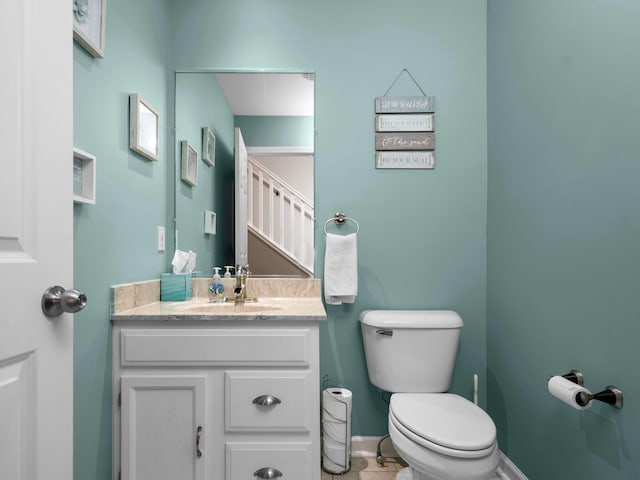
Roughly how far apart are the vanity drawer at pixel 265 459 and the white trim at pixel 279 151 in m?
1.31

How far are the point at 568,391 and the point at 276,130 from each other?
5.27ft

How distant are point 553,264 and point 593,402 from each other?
1.53 feet

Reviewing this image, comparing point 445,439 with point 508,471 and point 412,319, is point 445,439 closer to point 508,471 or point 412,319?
point 412,319

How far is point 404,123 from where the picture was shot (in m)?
1.90

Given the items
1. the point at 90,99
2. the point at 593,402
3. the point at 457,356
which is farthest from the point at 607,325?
the point at 90,99

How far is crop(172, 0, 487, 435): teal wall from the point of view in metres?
1.90

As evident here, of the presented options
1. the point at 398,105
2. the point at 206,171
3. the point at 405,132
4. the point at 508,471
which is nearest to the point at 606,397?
the point at 508,471

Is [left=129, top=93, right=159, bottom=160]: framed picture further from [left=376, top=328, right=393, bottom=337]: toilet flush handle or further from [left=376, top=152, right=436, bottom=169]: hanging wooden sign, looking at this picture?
[left=376, top=328, right=393, bottom=337]: toilet flush handle

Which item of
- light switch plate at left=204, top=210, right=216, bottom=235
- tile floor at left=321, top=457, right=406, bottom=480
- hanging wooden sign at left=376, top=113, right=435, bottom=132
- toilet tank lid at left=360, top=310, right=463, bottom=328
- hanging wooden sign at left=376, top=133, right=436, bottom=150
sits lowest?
tile floor at left=321, top=457, right=406, bottom=480

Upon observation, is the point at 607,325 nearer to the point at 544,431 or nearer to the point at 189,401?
the point at 544,431

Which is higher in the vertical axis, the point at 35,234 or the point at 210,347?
the point at 35,234

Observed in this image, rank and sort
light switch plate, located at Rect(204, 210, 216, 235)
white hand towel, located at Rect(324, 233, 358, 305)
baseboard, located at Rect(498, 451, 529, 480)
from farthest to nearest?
light switch plate, located at Rect(204, 210, 216, 235) → white hand towel, located at Rect(324, 233, 358, 305) → baseboard, located at Rect(498, 451, 529, 480)

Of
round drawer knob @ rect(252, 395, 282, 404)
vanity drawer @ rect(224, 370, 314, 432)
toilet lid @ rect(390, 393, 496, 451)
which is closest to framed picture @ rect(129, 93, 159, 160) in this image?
vanity drawer @ rect(224, 370, 314, 432)

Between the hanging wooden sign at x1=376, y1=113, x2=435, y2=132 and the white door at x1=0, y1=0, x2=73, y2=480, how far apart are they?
1.41 metres
